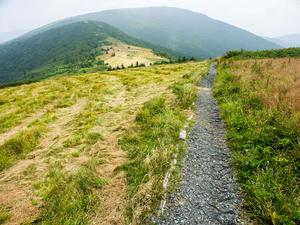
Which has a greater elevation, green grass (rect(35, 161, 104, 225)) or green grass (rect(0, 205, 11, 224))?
green grass (rect(35, 161, 104, 225))

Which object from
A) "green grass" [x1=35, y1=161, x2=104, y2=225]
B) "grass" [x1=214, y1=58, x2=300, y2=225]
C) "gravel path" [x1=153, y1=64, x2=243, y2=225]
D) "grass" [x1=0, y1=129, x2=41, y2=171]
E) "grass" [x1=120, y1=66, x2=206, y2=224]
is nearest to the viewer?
"grass" [x1=214, y1=58, x2=300, y2=225]

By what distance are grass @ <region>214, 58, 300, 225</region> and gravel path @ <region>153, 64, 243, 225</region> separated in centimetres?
39

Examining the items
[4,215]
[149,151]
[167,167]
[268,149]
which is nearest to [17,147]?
[4,215]

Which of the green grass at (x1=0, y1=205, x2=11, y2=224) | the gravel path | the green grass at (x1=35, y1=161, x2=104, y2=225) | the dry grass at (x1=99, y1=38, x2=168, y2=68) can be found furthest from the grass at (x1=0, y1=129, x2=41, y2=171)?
the dry grass at (x1=99, y1=38, x2=168, y2=68)

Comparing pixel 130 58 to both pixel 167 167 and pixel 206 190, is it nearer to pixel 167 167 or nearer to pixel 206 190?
pixel 167 167

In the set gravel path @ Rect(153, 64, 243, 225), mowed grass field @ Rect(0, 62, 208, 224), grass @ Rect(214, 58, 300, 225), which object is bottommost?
mowed grass field @ Rect(0, 62, 208, 224)

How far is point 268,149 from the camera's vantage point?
862 centimetres

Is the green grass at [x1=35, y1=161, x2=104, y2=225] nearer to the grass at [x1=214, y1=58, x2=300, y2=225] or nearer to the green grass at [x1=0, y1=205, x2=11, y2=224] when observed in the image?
the green grass at [x1=0, y1=205, x2=11, y2=224]

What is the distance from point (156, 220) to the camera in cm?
674

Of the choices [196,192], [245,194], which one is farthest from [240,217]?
[196,192]

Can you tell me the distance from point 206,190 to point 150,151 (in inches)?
113

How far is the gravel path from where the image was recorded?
669 cm

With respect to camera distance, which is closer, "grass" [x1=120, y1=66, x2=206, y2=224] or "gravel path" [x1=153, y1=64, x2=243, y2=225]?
"gravel path" [x1=153, y1=64, x2=243, y2=225]

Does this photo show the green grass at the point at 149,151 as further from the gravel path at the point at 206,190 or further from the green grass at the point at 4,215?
the green grass at the point at 4,215
